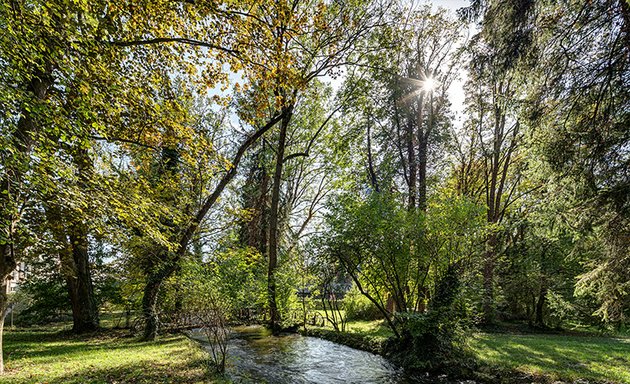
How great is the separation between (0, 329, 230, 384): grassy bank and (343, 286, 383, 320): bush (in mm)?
9885

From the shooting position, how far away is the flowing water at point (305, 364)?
7.56 m

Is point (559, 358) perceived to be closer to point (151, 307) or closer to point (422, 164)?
point (422, 164)

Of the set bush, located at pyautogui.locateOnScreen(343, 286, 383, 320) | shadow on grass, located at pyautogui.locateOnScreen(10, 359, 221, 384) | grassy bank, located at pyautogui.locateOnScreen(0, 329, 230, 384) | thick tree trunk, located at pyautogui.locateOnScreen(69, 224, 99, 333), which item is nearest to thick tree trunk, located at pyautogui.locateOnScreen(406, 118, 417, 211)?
bush, located at pyautogui.locateOnScreen(343, 286, 383, 320)

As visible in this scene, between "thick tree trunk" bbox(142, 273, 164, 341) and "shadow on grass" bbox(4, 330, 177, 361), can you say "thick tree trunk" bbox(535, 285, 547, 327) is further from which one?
"thick tree trunk" bbox(142, 273, 164, 341)

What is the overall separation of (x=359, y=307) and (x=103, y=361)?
13.7 metres

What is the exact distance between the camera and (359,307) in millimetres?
18359

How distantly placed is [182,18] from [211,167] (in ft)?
11.2

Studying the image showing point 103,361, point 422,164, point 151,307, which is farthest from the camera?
point 422,164

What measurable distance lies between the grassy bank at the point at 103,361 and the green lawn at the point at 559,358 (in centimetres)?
709

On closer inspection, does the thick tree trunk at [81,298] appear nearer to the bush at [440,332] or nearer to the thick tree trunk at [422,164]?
the bush at [440,332]

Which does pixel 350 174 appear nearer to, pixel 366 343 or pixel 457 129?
pixel 457 129

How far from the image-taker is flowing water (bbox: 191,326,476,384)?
7.56 meters

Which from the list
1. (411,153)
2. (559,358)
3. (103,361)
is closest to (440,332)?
(559,358)

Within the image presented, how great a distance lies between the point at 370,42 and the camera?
15.0m
